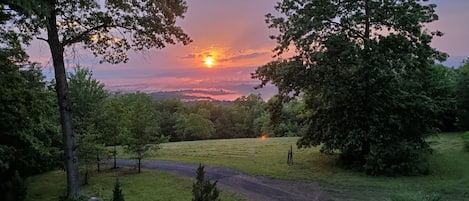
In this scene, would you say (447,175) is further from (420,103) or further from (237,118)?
(237,118)

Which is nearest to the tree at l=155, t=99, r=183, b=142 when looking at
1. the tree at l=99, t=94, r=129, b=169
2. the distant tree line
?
the distant tree line

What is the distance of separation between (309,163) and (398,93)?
6.30 meters

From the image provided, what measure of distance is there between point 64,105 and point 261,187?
8.19 metres

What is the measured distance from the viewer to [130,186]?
17047 millimetres

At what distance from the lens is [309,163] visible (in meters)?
21.2

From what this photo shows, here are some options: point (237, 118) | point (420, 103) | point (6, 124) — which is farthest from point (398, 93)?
point (237, 118)

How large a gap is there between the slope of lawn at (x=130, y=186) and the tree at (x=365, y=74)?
259 inches

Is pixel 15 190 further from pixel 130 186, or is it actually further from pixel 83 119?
pixel 83 119

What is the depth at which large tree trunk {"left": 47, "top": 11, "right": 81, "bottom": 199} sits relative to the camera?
1052cm

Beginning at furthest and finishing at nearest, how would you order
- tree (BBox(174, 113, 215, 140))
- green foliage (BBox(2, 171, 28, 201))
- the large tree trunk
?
tree (BBox(174, 113, 215, 140)) < green foliage (BBox(2, 171, 28, 201)) < the large tree trunk

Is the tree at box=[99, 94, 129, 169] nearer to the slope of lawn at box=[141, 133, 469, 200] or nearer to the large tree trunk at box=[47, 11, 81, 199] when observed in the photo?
the slope of lawn at box=[141, 133, 469, 200]

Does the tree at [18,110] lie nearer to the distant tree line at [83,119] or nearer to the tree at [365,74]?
the distant tree line at [83,119]

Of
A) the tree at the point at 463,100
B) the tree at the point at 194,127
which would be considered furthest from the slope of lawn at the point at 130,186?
the tree at the point at 194,127

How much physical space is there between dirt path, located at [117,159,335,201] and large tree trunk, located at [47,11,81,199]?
19.5 ft
